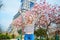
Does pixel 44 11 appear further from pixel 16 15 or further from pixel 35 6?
pixel 16 15

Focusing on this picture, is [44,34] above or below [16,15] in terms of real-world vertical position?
below

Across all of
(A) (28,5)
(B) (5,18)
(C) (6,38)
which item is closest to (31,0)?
(A) (28,5)

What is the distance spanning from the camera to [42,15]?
7.83ft

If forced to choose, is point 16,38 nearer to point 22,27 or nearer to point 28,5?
point 22,27

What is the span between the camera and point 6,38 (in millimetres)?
2365

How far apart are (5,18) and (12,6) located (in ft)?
0.57

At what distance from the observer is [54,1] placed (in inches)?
94.7

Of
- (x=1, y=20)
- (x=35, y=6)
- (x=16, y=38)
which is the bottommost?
(x=16, y=38)

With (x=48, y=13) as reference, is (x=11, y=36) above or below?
below

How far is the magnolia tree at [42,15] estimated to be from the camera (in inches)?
93.8

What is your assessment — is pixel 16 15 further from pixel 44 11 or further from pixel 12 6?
pixel 44 11

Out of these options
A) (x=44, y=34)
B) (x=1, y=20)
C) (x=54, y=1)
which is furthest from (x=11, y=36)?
(x=54, y=1)

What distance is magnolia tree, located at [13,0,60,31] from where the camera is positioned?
7.82 ft

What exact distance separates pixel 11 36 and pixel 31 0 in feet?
1.67
